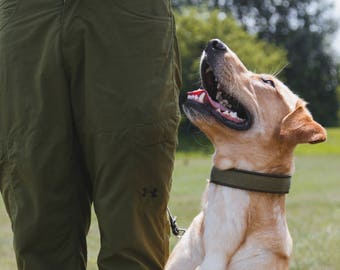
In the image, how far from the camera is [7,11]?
11.0ft

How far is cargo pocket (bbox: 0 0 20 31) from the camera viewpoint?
334cm

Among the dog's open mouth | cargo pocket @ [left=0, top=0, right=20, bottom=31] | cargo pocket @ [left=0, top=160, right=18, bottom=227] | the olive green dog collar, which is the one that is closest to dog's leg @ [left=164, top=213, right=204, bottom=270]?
the olive green dog collar

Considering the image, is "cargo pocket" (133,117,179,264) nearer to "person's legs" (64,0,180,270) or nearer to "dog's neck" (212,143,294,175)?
"person's legs" (64,0,180,270)

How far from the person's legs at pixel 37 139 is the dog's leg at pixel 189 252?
542mm

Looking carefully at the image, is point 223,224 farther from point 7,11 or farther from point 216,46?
point 7,11

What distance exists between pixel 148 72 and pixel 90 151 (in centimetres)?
47

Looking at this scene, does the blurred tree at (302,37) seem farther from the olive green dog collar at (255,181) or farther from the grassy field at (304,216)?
the olive green dog collar at (255,181)

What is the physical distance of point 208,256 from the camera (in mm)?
3434

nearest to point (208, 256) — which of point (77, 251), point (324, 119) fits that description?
point (77, 251)

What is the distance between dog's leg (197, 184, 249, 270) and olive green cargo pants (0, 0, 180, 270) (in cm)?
26

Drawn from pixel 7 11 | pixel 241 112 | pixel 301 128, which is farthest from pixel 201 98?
→ pixel 7 11

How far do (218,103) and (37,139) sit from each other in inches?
37.2

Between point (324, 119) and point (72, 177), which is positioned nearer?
point (72, 177)

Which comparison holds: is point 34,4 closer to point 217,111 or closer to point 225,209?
point 217,111
